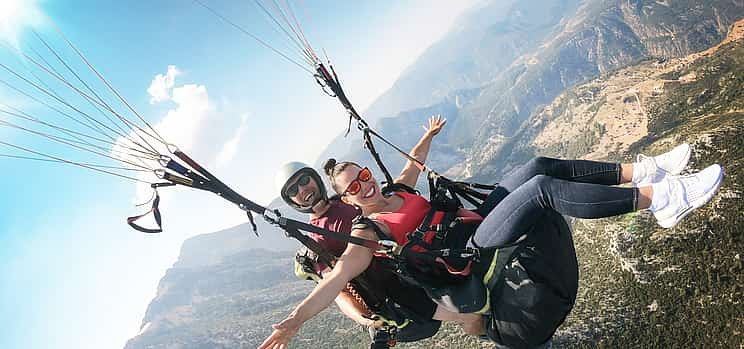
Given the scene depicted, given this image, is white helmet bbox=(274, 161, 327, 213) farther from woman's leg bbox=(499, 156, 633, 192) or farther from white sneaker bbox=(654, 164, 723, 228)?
white sneaker bbox=(654, 164, 723, 228)

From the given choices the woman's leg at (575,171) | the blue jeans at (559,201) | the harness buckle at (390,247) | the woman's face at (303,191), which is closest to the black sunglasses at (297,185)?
the woman's face at (303,191)


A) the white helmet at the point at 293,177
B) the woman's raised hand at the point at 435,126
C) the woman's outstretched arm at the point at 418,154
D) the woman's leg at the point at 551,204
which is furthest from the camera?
the woman's raised hand at the point at 435,126

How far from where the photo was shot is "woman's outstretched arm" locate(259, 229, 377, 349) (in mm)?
3051

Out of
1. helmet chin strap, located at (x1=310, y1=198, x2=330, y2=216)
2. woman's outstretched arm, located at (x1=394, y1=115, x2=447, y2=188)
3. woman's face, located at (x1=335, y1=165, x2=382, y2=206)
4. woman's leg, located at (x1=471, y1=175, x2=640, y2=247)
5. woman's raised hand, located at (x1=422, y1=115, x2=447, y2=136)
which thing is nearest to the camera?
woman's leg, located at (x1=471, y1=175, x2=640, y2=247)

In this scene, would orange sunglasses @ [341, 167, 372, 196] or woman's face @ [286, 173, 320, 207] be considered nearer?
orange sunglasses @ [341, 167, 372, 196]

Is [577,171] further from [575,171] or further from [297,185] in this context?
[297,185]

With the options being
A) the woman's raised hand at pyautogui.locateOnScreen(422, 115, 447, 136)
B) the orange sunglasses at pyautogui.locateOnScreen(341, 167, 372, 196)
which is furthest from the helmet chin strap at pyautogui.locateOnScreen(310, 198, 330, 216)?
the woman's raised hand at pyautogui.locateOnScreen(422, 115, 447, 136)

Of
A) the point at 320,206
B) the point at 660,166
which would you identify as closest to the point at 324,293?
the point at 320,206

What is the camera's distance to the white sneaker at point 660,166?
12.4 ft

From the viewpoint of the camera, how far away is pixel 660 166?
12.6 feet

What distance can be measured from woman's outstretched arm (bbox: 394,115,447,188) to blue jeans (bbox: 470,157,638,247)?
1.74 metres

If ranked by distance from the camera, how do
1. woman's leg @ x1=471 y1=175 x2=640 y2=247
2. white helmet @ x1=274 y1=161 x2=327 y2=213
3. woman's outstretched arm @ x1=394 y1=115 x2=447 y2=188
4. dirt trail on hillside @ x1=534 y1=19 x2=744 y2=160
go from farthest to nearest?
1. dirt trail on hillside @ x1=534 y1=19 x2=744 y2=160
2. woman's outstretched arm @ x1=394 y1=115 x2=447 y2=188
3. white helmet @ x1=274 y1=161 x2=327 y2=213
4. woman's leg @ x1=471 y1=175 x2=640 y2=247

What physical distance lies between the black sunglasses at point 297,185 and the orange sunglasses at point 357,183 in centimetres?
63

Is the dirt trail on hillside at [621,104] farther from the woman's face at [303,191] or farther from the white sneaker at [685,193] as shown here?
the woman's face at [303,191]
